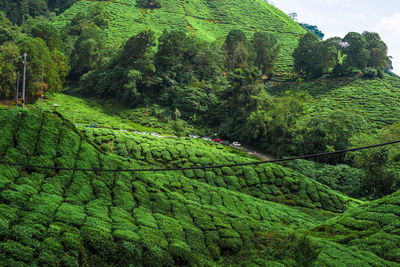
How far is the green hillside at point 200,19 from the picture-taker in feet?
320

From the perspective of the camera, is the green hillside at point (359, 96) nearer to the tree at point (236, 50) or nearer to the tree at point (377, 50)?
the tree at point (377, 50)

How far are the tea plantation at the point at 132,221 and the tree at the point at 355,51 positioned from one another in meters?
59.1

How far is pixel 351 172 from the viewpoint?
112 feet

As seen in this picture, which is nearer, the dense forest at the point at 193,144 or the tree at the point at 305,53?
the dense forest at the point at 193,144

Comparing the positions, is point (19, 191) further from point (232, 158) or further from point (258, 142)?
point (258, 142)

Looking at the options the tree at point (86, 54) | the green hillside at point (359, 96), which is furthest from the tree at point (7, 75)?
the green hillside at point (359, 96)

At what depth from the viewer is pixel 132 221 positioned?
13672mm

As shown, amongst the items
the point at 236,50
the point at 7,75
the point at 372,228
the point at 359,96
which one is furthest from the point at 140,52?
the point at 372,228

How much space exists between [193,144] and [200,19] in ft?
310

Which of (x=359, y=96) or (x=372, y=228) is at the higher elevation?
(x=359, y=96)

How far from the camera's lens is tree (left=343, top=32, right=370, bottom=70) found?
222 ft

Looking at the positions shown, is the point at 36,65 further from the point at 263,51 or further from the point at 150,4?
the point at 150,4

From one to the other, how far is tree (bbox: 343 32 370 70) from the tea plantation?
59.1 meters

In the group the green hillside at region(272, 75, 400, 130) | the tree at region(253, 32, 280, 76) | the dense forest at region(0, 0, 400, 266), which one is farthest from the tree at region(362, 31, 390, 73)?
the tree at region(253, 32, 280, 76)
